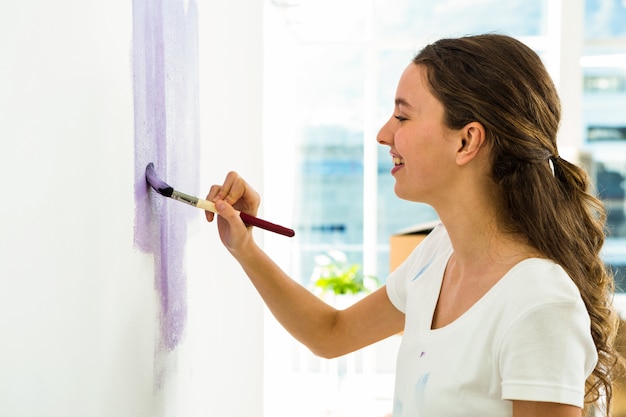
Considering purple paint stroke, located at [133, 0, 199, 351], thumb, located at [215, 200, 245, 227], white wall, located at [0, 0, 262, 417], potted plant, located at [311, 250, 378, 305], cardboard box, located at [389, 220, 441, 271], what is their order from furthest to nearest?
1. potted plant, located at [311, 250, 378, 305]
2. cardboard box, located at [389, 220, 441, 271]
3. thumb, located at [215, 200, 245, 227]
4. purple paint stroke, located at [133, 0, 199, 351]
5. white wall, located at [0, 0, 262, 417]

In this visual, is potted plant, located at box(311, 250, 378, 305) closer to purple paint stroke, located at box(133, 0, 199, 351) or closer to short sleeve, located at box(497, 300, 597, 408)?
purple paint stroke, located at box(133, 0, 199, 351)

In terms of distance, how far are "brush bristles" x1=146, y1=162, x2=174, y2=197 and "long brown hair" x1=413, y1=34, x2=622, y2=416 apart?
0.43 meters

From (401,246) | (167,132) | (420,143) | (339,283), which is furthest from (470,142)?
(339,283)

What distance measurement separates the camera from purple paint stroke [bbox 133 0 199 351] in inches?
36.2

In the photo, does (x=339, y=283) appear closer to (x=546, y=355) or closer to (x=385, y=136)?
(x=385, y=136)

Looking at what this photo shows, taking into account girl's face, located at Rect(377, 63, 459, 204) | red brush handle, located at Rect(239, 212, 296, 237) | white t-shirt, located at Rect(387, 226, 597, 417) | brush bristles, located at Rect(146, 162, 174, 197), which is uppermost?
girl's face, located at Rect(377, 63, 459, 204)

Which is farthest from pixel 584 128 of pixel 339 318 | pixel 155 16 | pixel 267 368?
pixel 155 16

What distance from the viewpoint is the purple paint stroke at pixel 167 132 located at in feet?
3.02

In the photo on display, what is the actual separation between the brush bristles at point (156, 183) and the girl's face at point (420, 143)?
363mm

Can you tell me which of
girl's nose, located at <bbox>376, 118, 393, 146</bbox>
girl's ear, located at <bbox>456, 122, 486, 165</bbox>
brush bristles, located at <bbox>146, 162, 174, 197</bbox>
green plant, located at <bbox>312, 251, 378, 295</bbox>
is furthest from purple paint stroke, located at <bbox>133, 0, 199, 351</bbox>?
green plant, located at <bbox>312, 251, 378, 295</bbox>

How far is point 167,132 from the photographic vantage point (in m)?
1.04

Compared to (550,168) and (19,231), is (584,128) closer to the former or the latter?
(550,168)

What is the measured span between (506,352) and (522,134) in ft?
1.04

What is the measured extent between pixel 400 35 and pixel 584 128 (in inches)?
56.9
